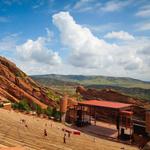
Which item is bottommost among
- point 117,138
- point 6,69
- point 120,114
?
point 117,138

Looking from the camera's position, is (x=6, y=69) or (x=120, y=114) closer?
(x=120, y=114)

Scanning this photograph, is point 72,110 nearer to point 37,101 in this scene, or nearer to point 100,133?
point 100,133

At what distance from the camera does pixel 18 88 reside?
270ft

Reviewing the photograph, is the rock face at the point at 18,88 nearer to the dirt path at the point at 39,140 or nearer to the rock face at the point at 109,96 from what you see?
the rock face at the point at 109,96

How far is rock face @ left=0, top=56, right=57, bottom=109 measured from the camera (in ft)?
263

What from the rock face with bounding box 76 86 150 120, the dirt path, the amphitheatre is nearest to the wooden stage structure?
the amphitheatre

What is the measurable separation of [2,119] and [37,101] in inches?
1513

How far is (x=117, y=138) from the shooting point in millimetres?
39719

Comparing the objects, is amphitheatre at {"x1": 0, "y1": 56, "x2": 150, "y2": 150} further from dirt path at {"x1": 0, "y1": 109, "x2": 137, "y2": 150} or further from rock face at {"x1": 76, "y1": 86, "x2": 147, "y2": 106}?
rock face at {"x1": 76, "y1": 86, "x2": 147, "y2": 106}

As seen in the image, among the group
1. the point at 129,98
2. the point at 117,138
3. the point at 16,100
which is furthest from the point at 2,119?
the point at 129,98

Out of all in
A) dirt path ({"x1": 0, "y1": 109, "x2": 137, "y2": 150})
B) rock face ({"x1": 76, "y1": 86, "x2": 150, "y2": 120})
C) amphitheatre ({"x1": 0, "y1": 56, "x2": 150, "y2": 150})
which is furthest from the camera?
rock face ({"x1": 76, "y1": 86, "x2": 150, "y2": 120})

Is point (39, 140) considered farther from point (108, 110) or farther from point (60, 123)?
point (108, 110)

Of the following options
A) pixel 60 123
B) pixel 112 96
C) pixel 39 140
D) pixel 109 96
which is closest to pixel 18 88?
pixel 109 96

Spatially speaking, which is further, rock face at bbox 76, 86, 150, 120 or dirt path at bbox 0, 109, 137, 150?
rock face at bbox 76, 86, 150, 120
